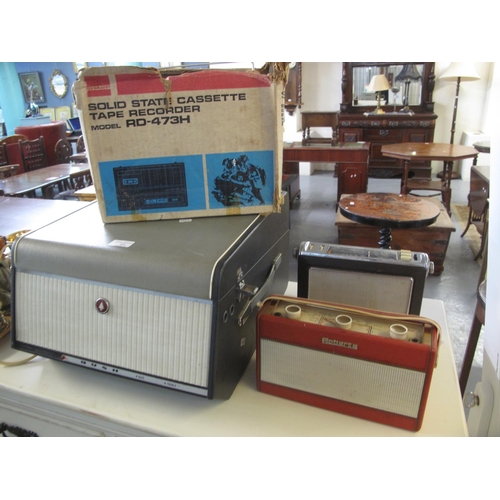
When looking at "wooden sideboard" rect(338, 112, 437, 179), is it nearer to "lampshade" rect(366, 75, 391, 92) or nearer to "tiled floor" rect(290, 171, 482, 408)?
"tiled floor" rect(290, 171, 482, 408)

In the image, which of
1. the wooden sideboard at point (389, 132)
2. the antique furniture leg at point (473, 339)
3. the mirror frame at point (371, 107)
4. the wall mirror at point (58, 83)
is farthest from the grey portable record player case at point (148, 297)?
the wall mirror at point (58, 83)

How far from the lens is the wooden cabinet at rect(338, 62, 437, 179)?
5.28 metres

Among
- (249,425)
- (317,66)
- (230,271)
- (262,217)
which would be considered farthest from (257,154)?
(317,66)

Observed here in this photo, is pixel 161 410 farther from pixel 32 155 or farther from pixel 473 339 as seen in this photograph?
pixel 32 155

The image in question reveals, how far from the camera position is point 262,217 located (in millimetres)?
935

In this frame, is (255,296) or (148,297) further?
(255,296)

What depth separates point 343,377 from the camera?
771 millimetres

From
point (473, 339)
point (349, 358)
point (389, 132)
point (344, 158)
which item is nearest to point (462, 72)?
point (389, 132)

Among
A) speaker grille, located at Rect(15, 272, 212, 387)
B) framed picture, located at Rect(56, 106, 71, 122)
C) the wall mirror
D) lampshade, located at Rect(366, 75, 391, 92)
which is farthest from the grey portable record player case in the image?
the wall mirror

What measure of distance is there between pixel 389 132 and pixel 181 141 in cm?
512

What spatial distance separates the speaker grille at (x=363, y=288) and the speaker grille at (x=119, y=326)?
36cm

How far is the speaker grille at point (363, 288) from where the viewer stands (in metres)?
0.93

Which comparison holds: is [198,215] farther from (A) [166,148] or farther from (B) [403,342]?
(B) [403,342]

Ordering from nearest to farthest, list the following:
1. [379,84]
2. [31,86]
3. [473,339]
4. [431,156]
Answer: [473,339], [431,156], [379,84], [31,86]
